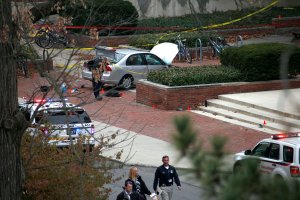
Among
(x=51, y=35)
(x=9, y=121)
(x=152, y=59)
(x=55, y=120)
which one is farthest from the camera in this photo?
(x=152, y=59)

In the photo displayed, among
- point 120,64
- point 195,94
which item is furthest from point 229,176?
point 120,64

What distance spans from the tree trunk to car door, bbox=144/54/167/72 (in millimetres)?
20362

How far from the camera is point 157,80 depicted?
88.7 feet

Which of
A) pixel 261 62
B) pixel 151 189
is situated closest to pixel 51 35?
pixel 151 189

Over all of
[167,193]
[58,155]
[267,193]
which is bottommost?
[167,193]

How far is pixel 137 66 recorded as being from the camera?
29859 mm

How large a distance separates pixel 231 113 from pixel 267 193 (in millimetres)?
21077

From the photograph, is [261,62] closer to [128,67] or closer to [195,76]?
[195,76]

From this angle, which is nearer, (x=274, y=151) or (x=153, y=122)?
(x=274, y=151)

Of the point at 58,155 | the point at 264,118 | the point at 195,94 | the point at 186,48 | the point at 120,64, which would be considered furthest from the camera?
the point at 186,48

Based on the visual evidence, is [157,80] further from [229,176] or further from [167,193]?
[229,176]

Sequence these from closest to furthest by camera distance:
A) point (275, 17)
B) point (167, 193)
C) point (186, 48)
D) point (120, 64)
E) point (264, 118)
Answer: point (167, 193) → point (264, 118) → point (120, 64) → point (186, 48) → point (275, 17)

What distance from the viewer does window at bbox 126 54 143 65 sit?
29.7 meters

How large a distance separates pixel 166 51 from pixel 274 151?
15.5m
